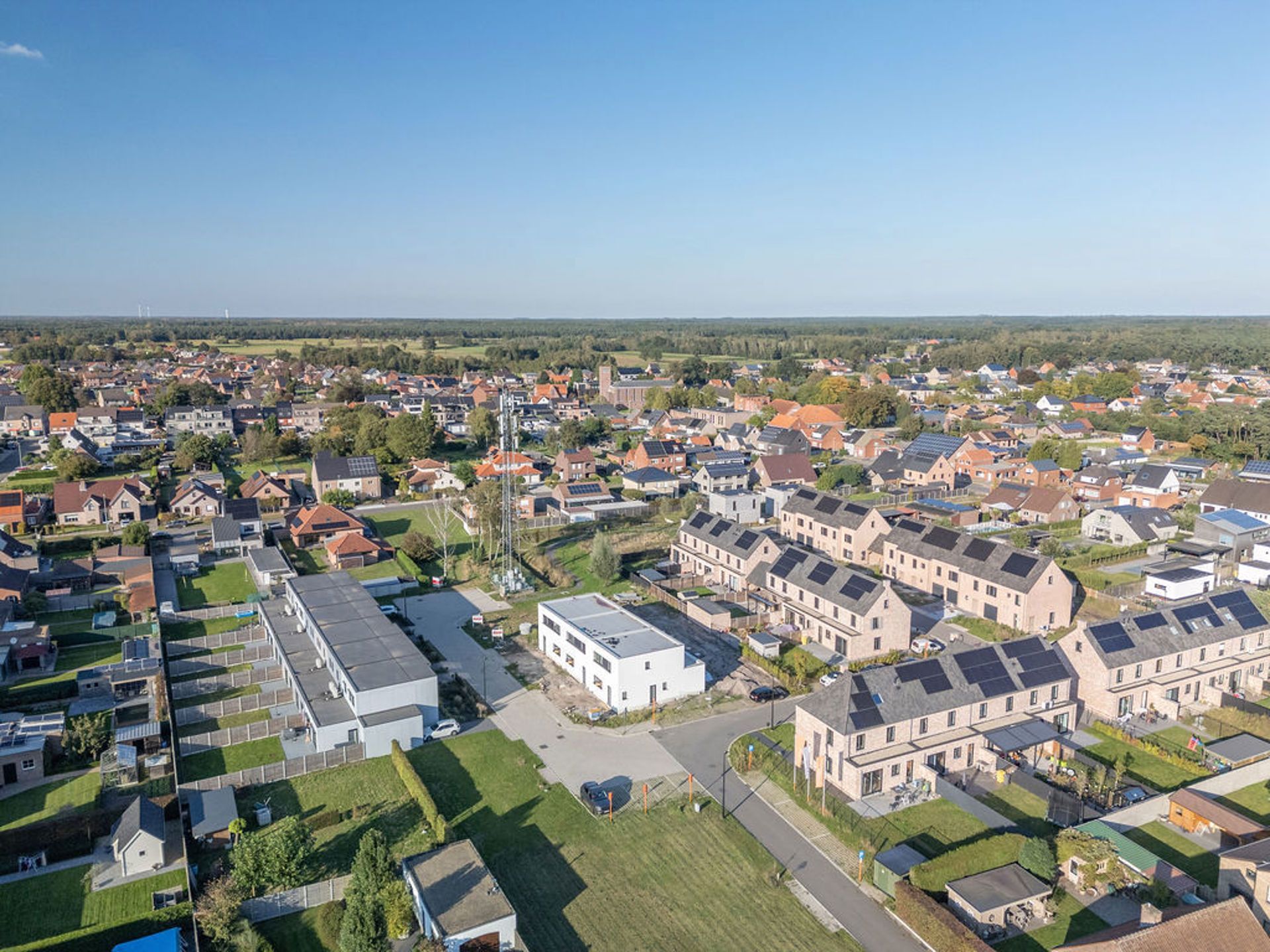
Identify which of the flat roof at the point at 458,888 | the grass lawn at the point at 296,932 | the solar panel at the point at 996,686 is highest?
the solar panel at the point at 996,686

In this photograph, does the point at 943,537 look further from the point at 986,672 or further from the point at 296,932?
the point at 296,932

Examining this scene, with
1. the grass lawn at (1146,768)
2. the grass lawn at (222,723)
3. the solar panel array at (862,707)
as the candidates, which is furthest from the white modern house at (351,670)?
the grass lawn at (1146,768)

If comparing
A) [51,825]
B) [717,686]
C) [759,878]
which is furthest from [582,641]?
[51,825]

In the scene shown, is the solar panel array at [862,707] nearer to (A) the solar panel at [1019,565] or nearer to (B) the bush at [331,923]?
(B) the bush at [331,923]

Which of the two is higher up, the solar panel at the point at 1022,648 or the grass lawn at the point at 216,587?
the solar panel at the point at 1022,648

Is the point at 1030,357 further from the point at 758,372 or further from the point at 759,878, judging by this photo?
the point at 759,878

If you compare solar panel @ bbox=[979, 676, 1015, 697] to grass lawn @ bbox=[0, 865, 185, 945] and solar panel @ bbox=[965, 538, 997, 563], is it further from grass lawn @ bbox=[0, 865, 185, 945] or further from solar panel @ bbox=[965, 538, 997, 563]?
grass lawn @ bbox=[0, 865, 185, 945]
